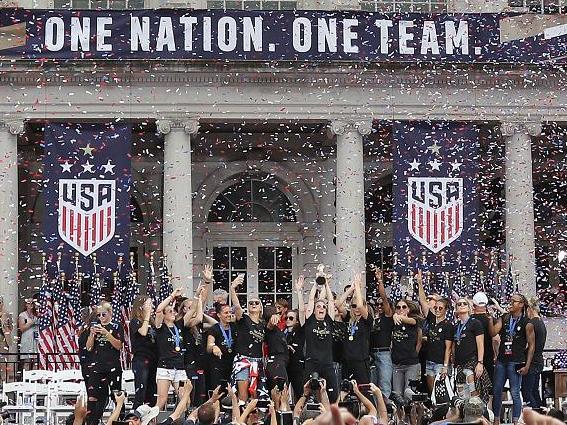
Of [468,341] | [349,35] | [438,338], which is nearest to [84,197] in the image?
[349,35]

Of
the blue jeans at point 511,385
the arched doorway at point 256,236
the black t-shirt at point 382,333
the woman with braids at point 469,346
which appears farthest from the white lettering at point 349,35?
the blue jeans at point 511,385

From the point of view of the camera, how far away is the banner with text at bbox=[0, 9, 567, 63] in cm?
2570

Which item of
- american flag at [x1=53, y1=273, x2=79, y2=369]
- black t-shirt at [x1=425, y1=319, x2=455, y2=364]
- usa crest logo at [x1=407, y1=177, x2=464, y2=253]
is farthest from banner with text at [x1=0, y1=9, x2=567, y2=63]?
black t-shirt at [x1=425, y1=319, x2=455, y2=364]

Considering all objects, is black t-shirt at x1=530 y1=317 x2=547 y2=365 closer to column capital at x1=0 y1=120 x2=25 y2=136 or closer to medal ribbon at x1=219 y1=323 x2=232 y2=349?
medal ribbon at x1=219 y1=323 x2=232 y2=349

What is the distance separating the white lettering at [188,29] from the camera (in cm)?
2586

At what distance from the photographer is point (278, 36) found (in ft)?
85.3

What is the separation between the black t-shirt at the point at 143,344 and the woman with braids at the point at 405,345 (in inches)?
126

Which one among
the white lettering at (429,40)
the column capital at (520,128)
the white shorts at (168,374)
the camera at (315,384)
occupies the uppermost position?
the white lettering at (429,40)

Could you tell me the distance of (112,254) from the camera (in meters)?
24.9

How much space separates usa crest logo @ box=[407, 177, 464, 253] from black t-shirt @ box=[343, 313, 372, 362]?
7979 millimetres

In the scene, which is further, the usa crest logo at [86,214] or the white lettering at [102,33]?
the white lettering at [102,33]

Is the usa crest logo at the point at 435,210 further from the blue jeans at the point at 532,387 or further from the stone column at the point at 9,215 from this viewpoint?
the blue jeans at the point at 532,387

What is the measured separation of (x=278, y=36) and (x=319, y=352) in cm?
1040

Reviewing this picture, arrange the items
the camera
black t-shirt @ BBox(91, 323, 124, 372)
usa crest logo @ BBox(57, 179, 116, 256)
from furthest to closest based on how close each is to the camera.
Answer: usa crest logo @ BBox(57, 179, 116, 256)
black t-shirt @ BBox(91, 323, 124, 372)
the camera
